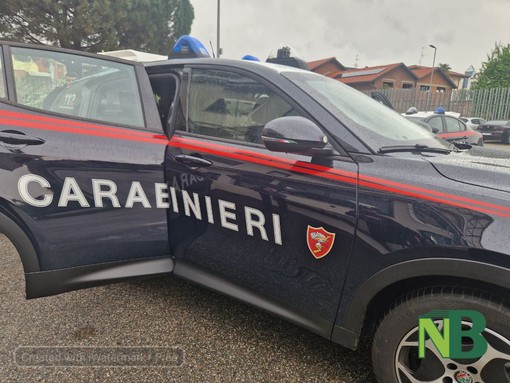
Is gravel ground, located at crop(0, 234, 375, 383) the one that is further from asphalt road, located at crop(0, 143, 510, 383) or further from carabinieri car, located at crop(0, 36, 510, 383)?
carabinieri car, located at crop(0, 36, 510, 383)

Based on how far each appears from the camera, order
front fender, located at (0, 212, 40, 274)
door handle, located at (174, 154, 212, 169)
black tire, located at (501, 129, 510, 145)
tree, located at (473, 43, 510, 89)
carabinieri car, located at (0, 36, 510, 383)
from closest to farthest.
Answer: carabinieri car, located at (0, 36, 510, 383) → front fender, located at (0, 212, 40, 274) → door handle, located at (174, 154, 212, 169) → black tire, located at (501, 129, 510, 145) → tree, located at (473, 43, 510, 89)

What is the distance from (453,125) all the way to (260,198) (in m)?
8.76

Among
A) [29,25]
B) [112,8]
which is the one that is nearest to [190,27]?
[112,8]

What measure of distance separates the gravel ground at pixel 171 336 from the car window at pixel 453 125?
8.22 m

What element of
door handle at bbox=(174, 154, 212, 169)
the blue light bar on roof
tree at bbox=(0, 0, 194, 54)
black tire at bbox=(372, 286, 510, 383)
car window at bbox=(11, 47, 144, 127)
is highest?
tree at bbox=(0, 0, 194, 54)

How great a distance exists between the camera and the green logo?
1326mm

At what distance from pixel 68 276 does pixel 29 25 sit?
1649cm

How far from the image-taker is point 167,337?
2.11 metres

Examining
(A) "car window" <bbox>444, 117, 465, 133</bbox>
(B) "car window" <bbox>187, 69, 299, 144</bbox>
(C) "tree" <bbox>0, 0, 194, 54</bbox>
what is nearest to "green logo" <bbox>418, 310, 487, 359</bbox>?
(B) "car window" <bbox>187, 69, 299, 144</bbox>

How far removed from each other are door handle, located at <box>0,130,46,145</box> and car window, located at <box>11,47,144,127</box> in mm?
217

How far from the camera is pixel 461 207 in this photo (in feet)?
4.26

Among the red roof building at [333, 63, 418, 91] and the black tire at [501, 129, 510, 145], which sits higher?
the red roof building at [333, 63, 418, 91]

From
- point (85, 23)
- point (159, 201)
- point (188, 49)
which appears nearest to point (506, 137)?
point (188, 49)

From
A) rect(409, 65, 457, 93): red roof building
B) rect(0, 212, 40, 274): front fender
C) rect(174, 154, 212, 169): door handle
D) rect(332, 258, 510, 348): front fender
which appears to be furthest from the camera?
rect(409, 65, 457, 93): red roof building
